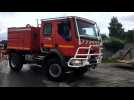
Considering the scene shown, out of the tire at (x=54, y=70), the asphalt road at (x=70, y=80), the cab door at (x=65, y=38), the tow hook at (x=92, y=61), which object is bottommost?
the asphalt road at (x=70, y=80)

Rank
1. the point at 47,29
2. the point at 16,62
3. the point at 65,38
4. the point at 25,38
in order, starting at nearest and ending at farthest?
the point at 65,38 < the point at 47,29 < the point at 25,38 < the point at 16,62

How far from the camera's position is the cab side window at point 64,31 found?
7.83 metres

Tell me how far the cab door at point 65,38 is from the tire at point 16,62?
2.46 meters

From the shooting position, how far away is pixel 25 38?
933cm

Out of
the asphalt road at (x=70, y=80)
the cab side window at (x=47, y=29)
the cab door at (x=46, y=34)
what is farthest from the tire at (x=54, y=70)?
the cab side window at (x=47, y=29)

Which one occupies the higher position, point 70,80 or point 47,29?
point 47,29

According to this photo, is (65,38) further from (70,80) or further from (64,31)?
(70,80)

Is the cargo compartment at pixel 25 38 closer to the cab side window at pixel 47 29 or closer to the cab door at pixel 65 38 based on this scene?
the cab side window at pixel 47 29

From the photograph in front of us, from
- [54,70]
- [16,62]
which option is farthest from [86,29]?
[16,62]

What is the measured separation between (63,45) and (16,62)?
2.85 m

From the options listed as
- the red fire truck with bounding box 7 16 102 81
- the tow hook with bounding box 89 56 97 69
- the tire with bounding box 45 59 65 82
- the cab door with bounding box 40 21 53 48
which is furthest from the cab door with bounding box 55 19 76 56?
the tow hook with bounding box 89 56 97 69
